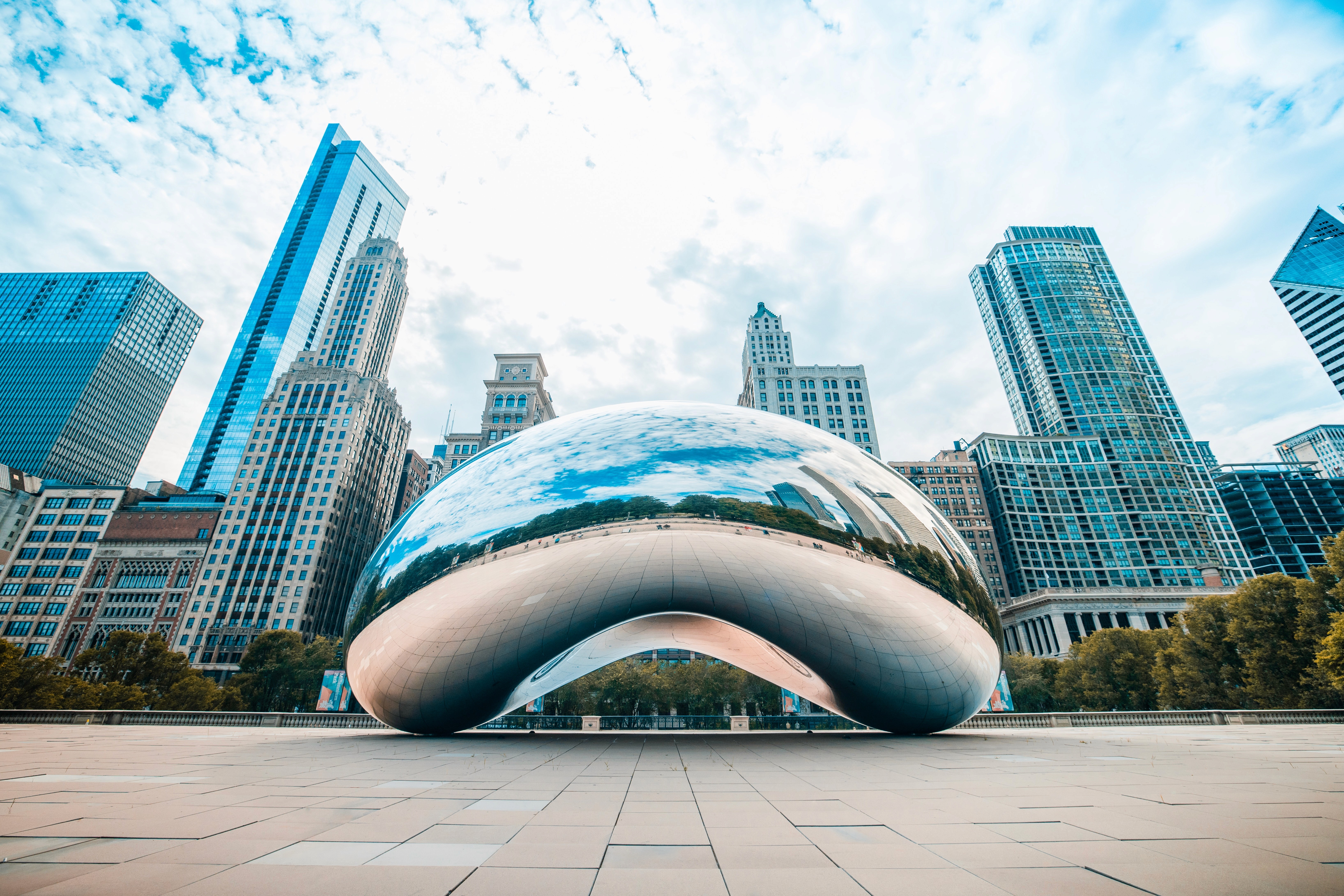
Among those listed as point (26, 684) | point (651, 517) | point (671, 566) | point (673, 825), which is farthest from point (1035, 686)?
point (26, 684)

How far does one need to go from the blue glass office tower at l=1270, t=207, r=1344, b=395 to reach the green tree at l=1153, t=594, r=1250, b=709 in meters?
121

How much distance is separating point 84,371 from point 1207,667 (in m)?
211

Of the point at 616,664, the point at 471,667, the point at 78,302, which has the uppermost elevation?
the point at 78,302

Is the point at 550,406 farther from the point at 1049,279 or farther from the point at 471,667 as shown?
the point at 1049,279

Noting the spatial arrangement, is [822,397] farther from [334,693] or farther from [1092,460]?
[334,693]

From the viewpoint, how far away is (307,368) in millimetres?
108812

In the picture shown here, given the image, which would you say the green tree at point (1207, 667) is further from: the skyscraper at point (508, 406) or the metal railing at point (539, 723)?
the skyscraper at point (508, 406)

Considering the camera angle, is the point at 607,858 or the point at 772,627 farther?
the point at 772,627

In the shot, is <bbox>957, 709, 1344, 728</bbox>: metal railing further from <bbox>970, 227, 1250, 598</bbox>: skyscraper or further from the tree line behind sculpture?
<bbox>970, 227, 1250, 598</bbox>: skyscraper

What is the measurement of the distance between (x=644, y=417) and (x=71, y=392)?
631ft

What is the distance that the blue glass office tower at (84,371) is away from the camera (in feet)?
428

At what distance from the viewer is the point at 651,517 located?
8.72m

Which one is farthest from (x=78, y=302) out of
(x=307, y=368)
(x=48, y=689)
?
(x=48, y=689)

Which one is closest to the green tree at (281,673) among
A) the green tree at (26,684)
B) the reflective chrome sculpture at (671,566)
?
the green tree at (26,684)
